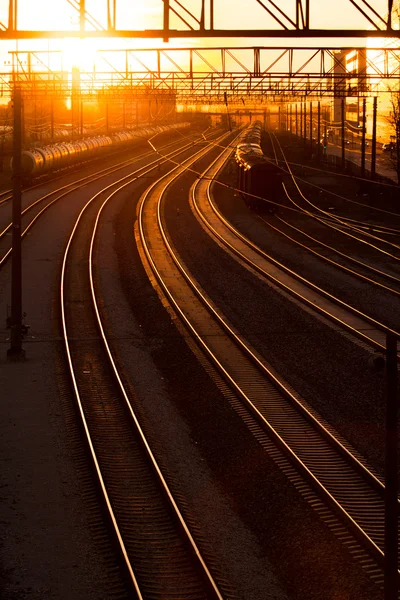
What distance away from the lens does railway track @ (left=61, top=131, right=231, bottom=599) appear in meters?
7.58

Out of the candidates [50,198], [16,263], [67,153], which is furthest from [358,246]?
[67,153]

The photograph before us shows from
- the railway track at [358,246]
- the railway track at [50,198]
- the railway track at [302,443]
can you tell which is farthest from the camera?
the railway track at [50,198]

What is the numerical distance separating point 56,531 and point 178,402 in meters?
4.76

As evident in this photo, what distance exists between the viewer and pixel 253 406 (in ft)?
40.5

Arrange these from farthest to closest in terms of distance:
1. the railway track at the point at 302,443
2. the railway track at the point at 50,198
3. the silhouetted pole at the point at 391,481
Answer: the railway track at the point at 50,198
the railway track at the point at 302,443
the silhouetted pole at the point at 391,481

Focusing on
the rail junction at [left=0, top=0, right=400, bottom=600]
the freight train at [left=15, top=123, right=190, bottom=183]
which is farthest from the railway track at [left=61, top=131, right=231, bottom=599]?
the freight train at [left=15, top=123, right=190, bottom=183]

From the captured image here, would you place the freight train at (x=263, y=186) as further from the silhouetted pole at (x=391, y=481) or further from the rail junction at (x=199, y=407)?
the silhouetted pole at (x=391, y=481)

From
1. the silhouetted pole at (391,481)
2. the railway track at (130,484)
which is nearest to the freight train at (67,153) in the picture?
the railway track at (130,484)

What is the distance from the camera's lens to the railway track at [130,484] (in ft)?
24.9

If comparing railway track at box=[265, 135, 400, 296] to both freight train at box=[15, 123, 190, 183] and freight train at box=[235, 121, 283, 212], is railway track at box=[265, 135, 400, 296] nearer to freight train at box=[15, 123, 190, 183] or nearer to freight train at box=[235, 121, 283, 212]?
freight train at box=[235, 121, 283, 212]

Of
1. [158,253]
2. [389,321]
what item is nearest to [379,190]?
[158,253]

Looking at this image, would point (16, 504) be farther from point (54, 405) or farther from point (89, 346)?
point (89, 346)

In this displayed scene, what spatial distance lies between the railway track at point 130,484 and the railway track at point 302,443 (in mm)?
1573

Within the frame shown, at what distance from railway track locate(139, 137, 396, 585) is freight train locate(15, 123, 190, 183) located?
20855 mm
